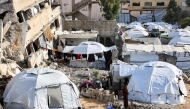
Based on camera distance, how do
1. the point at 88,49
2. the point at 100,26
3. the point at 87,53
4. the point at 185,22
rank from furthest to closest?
the point at 185,22, the point at 100,26, the point at 88,49, the point at 87,53

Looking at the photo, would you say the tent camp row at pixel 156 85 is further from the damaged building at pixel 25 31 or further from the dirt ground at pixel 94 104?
the damaged building at pixel 25 31

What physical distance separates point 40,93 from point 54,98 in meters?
0.56

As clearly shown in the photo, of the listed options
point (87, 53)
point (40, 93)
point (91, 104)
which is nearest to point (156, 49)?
point (87, 53)

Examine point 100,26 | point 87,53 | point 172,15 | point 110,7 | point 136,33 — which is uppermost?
point 110,7

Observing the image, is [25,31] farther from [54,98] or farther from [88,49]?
[54,98]

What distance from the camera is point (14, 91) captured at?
13.1 m

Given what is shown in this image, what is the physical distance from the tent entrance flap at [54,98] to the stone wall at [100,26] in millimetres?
17318

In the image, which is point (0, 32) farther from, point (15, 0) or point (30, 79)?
point (30, 79)

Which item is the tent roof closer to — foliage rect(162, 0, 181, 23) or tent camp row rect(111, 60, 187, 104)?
tent camp row rect(111, 60, 187, 104)

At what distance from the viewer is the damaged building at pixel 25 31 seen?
60.3 feet

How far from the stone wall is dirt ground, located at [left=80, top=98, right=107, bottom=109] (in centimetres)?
1594

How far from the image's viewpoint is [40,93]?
1287 cm

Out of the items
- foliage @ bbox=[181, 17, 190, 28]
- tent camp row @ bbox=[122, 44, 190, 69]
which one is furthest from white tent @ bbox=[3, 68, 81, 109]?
foliage @ bbox=[181, 17, 190, 28]

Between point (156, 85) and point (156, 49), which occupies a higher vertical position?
point (156, 49)
